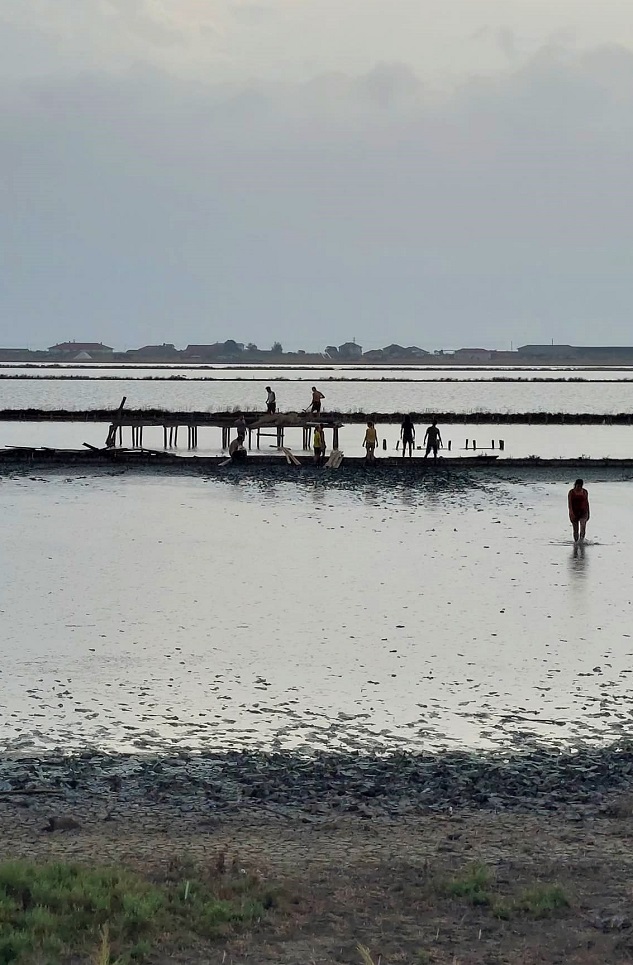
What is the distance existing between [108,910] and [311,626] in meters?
9.36

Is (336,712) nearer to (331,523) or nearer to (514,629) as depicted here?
(514,629)

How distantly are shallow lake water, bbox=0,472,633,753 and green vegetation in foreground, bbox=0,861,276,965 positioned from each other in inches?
142

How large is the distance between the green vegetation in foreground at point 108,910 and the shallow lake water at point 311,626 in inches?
142

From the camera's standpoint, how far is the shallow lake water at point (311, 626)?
11.4 metres

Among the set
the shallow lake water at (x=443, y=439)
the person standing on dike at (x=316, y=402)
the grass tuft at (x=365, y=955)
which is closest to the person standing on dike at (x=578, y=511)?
the grass tuft at (x=365, y=955)

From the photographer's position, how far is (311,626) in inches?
623

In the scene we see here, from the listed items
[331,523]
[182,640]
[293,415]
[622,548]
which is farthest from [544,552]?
[293,415]

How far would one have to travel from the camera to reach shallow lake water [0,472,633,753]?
448 inches

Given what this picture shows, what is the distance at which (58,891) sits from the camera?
6660 millimetres

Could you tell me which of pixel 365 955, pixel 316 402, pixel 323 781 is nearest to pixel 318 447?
pixel 316 402

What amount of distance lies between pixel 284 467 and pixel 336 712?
26.6 m

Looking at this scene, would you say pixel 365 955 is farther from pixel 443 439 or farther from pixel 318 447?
pixel 443 439

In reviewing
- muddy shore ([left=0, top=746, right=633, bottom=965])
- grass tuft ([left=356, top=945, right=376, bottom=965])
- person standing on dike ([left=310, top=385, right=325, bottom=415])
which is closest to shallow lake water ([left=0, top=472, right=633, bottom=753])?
muddy shore ([left=0, top=746, right=633, bottom=965])

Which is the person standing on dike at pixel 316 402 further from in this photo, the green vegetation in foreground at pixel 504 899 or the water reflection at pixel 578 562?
the green vegetation in foreground at pixel 504 899
